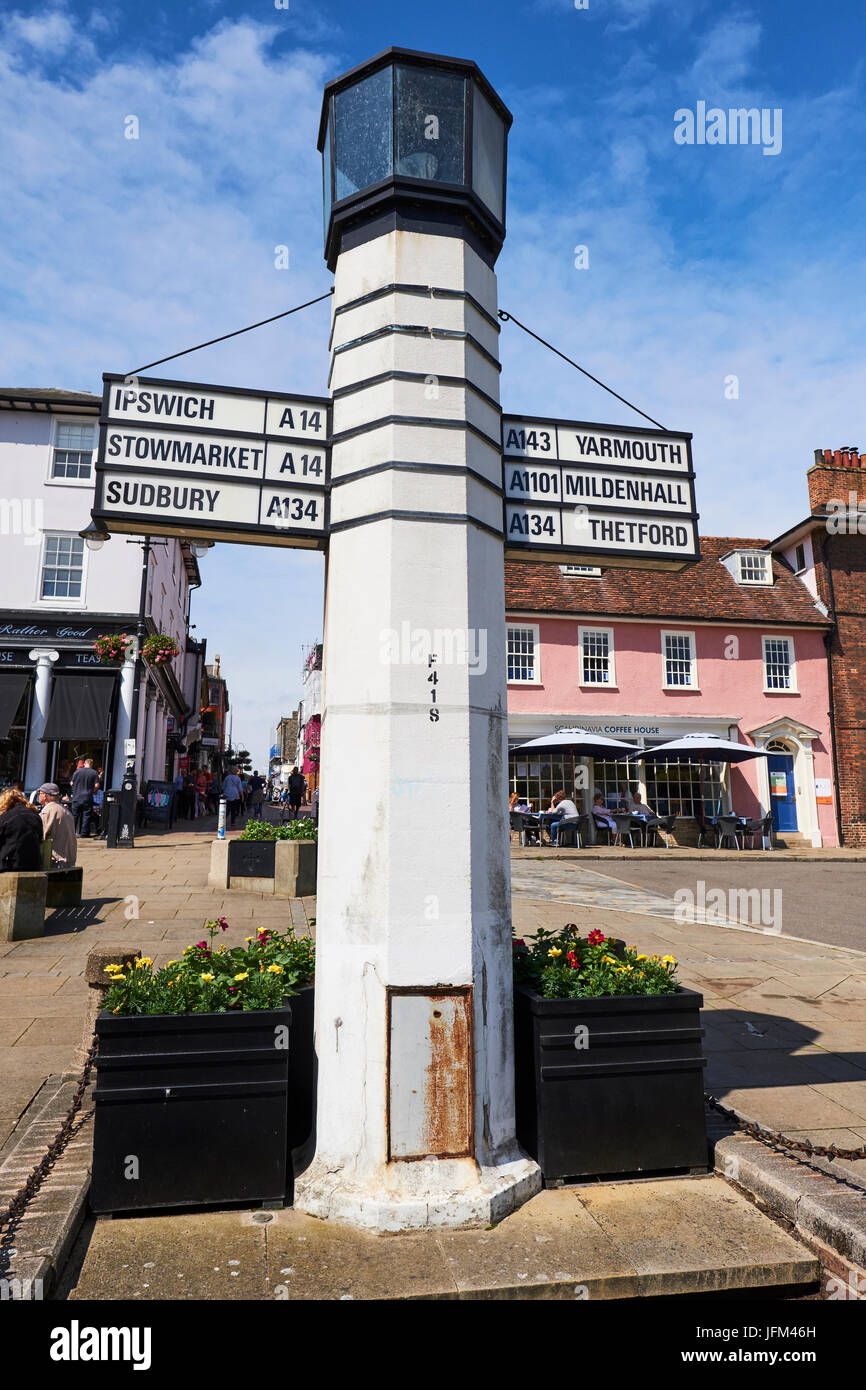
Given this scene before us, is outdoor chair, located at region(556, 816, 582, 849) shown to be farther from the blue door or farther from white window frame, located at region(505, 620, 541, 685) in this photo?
the blue door

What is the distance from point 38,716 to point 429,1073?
69.0 ft

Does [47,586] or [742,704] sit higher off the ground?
[47,586]

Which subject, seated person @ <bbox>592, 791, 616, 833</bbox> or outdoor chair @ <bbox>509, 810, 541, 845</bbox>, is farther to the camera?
A: seated person @ <bbox>592, 791, 616, 833</bbox>

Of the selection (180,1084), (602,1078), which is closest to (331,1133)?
(180,1084)

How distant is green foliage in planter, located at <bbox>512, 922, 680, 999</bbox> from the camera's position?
4004 millimetres

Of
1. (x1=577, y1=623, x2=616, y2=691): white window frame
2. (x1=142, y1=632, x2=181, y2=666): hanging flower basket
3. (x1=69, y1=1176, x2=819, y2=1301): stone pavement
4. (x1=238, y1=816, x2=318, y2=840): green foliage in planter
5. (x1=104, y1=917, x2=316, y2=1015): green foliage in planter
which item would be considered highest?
(x1=577, y1=623, x2=616, y2=691): white window frame

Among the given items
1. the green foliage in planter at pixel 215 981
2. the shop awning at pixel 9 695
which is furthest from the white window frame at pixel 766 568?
the green foliage in planter at pixel 215 981

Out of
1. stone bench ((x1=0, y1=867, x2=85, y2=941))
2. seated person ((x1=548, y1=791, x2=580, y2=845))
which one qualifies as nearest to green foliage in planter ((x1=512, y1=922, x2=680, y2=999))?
stone bench ((x1=0, y1=867, x2=85, y2=941))

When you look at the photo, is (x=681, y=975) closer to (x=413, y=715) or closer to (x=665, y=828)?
(x=413, y=715)

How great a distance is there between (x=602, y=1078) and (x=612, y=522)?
2.64 metres

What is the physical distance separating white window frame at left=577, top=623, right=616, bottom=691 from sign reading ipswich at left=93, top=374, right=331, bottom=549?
72.2ft

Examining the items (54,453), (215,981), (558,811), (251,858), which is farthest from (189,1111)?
(54,453)
